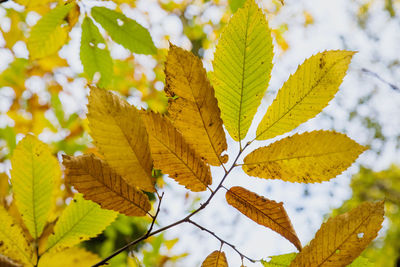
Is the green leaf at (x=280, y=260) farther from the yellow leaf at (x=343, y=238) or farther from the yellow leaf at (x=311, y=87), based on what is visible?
the yellow leaf at (x=311, y=87)

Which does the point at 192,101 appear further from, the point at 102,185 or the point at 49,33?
the point at 49,33

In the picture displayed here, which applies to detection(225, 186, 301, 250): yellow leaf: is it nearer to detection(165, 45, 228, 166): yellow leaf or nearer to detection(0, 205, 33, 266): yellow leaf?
detection(165, 45, 228, 166): yellow leaf

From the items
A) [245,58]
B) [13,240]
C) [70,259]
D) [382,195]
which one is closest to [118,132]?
[245,58]

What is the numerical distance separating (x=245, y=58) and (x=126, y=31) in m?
0.46

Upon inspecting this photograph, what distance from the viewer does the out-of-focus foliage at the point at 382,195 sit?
4.82 metres

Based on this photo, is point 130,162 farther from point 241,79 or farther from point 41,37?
point 41,37

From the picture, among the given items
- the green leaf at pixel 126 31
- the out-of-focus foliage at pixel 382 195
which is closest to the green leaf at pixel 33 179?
the green leaf at pixel 126 31

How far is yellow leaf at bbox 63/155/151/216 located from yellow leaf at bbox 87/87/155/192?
0.02m

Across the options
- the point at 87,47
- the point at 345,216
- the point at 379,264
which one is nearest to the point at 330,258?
the point at 345,216

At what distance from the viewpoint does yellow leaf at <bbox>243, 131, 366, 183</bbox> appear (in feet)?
A: 1.28

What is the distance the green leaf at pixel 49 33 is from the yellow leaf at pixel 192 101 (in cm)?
50

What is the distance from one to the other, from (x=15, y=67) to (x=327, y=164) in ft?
5.86

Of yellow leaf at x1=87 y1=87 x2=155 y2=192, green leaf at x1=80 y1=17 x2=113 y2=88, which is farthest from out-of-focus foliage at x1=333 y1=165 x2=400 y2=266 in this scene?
yellow leaf at x1=87 y1=87 x2=155 y2=192

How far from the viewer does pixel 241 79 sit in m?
0.38
